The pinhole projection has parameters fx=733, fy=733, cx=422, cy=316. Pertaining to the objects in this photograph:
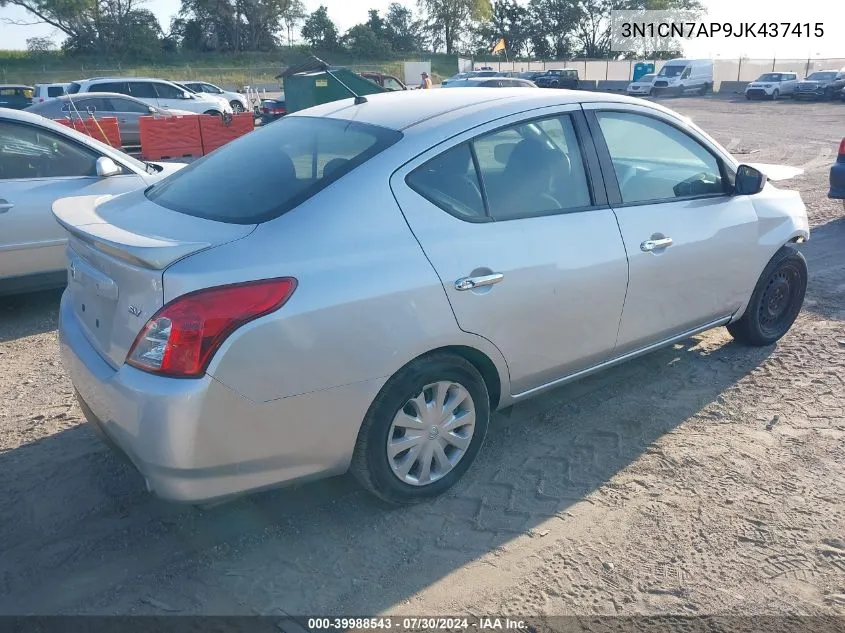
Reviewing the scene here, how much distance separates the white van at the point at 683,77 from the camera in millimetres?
43156

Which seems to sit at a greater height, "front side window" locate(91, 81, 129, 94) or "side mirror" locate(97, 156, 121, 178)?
"front side window" locate(91, 81, 129, 94)

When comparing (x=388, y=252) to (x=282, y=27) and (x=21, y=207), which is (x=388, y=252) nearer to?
(x=21, y=207)

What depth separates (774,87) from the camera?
3841cm

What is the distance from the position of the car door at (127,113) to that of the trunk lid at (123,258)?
52.6 feet

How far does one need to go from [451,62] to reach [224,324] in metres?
69.6

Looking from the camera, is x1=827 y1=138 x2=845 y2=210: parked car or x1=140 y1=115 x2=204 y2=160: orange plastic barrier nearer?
x1=827 y1=138 x2=845 y2=210: parked car

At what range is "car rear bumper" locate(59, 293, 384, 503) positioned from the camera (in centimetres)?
253

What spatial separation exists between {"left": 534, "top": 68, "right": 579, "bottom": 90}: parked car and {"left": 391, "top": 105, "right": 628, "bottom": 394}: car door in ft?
138

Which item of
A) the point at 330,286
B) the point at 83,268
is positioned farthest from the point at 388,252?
the point at 83,268

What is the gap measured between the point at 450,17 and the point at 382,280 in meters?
86.2

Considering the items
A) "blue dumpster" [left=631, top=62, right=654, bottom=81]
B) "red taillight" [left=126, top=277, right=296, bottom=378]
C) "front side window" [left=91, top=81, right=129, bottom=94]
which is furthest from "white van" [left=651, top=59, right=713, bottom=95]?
"red taillight" [left=126, top=277, right=296, bottom=378]

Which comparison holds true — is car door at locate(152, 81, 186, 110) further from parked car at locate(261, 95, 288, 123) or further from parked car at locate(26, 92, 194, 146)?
parked car at locate(26, 92, 194, 146)

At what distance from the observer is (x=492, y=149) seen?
3.38 meters

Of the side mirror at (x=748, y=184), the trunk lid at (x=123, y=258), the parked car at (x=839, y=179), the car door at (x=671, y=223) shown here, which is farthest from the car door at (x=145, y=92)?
the side mirror at (x=748, y=184)
